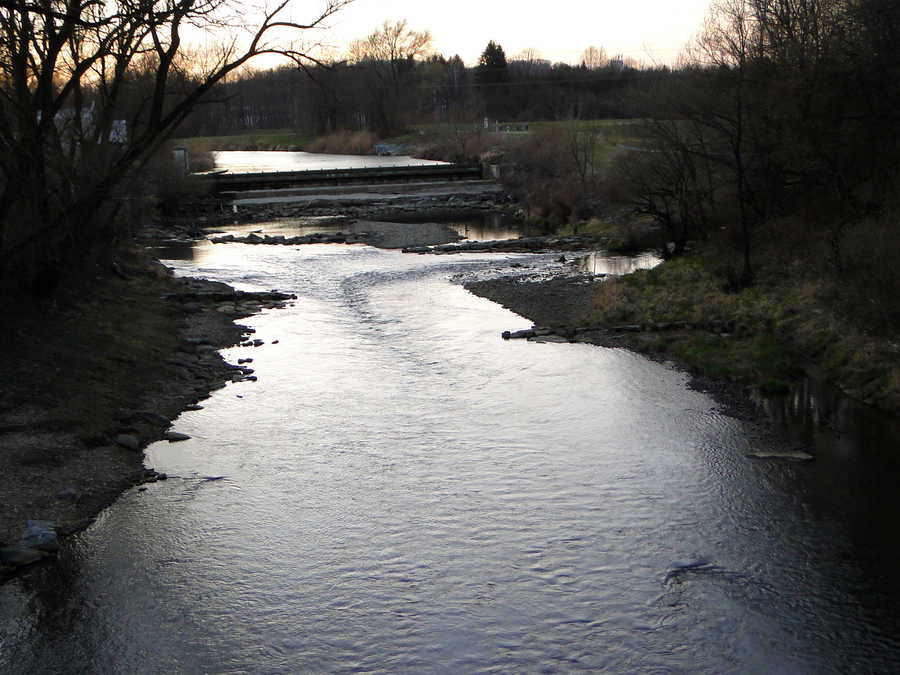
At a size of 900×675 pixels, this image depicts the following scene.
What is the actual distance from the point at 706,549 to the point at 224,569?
17.2 feet

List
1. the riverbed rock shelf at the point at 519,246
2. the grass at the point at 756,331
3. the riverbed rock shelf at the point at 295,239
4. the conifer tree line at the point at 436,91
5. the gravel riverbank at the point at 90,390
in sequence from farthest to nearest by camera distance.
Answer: the conifer tree line at the point at 436,91
the riverbed rock shelf at the point at 295,239
the riverbed rock shelf at the point at 519,246
the grass at the point at 756,331
the gravel riverbank at the point at 90,390

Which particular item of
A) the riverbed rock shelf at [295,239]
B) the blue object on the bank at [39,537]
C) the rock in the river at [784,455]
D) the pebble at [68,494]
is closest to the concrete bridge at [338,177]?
the riverbed rock shelf at [295,239]

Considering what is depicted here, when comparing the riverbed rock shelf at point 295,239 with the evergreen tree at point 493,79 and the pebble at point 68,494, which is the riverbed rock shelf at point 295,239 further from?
the evergreen tree at point 493,79

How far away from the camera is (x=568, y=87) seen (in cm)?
9569

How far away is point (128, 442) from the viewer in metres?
12.4

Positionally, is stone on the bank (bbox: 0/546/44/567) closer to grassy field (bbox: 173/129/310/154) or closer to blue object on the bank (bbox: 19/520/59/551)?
blue object on the bank (bbox: 19/520/59/551)

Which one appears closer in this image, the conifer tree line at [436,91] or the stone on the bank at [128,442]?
the stone on the bank at [128,442]

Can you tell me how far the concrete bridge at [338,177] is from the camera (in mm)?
53938

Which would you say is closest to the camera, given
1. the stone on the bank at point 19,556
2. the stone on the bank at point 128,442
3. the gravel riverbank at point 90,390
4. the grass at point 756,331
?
the stone on the bank at point 19,556

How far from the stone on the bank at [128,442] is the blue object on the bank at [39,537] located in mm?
2667

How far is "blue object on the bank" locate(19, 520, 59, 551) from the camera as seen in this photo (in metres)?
9.36

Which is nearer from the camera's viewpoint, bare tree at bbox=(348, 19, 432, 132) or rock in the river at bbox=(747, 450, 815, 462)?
rock in the river at bbox=(747, 450, 815, 462)

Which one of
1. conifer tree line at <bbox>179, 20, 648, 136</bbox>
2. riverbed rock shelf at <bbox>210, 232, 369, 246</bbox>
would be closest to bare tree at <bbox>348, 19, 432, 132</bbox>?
conifer tree line at <bbox>179, 20, 648, 136</bbox>

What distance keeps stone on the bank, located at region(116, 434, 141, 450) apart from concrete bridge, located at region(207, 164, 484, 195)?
42697 millimetres
